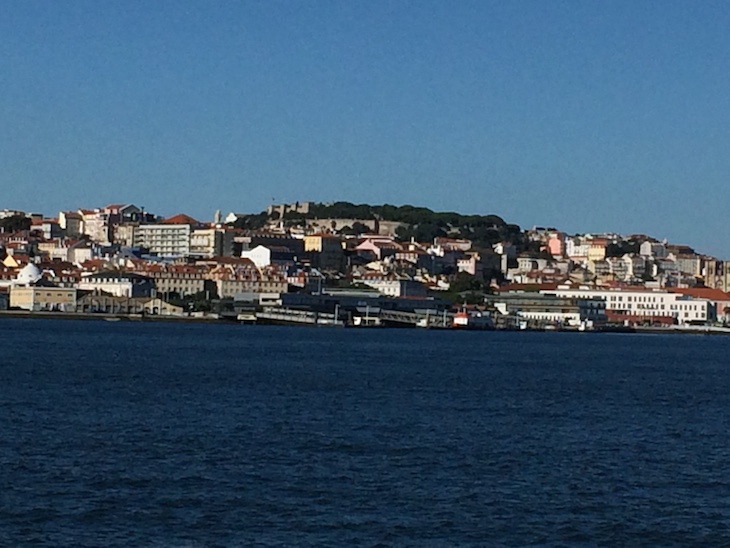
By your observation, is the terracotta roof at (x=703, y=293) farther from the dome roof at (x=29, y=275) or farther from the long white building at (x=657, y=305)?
the dome roof at (x=29, y=275)

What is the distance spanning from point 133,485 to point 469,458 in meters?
3.75

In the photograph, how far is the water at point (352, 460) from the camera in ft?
40.5

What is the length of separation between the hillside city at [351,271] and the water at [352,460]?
49785mm

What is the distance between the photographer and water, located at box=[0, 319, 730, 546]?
486 inches

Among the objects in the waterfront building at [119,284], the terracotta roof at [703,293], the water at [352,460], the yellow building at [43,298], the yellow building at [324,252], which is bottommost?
the water at [352,460]

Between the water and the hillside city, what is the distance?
4979 centimetres

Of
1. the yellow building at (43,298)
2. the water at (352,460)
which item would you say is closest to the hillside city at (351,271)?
the yellow building at (43,298)

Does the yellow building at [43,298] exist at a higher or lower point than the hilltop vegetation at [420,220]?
lower

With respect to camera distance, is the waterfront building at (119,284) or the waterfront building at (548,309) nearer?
the waterfront building at (119,284)

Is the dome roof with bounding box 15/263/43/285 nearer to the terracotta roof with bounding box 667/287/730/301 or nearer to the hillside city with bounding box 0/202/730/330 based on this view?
the hillside city with bounding box 0/202/730/330

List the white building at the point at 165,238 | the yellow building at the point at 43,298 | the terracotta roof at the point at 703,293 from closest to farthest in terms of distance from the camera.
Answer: the yellow building at the point at 43,298
the terracotta roof at the point at 703,293
the white building at the point at 165,238

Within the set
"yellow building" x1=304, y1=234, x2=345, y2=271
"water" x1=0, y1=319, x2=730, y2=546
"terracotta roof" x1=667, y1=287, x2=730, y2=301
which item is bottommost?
"water" x1=0, y1=319, x2=730, y2=546

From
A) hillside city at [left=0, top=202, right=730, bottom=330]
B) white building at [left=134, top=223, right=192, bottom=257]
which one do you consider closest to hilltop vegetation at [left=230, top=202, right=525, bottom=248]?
hillside city at [left=0, top=202, right=730, bottom=330]


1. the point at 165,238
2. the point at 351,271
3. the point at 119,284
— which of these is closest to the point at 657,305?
the point at 351,271
